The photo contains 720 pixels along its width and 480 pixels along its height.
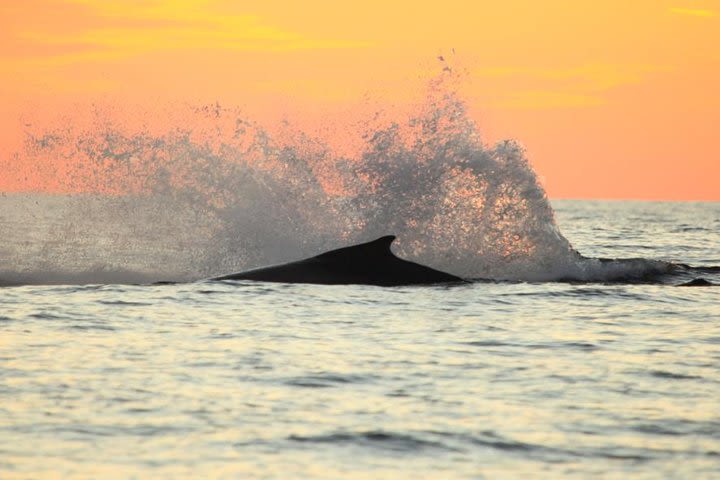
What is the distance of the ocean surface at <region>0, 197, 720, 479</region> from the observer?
764cm

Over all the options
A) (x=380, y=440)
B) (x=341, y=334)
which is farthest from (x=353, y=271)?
(x=380, y=440)

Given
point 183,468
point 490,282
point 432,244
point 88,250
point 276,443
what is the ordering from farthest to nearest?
point 88,250, point 432,244, point 490,282, point 276,443, point 183,468

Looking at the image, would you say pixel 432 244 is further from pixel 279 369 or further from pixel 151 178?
pixel 279 369

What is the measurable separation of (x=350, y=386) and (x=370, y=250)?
838 centimetres

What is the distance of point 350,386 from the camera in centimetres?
1009

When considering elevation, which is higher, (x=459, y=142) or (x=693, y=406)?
(x=459, y=142)

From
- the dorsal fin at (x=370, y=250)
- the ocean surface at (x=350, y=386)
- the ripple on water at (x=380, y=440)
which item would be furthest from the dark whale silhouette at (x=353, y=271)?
the ripple on water at (x=380, y=440)

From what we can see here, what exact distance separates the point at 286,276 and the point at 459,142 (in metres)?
9.28

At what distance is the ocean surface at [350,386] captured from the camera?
7.64 m

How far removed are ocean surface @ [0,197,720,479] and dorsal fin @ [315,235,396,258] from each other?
0.83 metres

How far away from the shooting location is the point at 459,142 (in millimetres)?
26469

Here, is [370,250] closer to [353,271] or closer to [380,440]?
[353,271]

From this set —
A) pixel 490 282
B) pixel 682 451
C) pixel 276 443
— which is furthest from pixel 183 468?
pixel 490 282

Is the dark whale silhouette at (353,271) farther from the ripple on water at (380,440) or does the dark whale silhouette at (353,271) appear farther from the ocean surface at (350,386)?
the ripple on water at (380,440)
